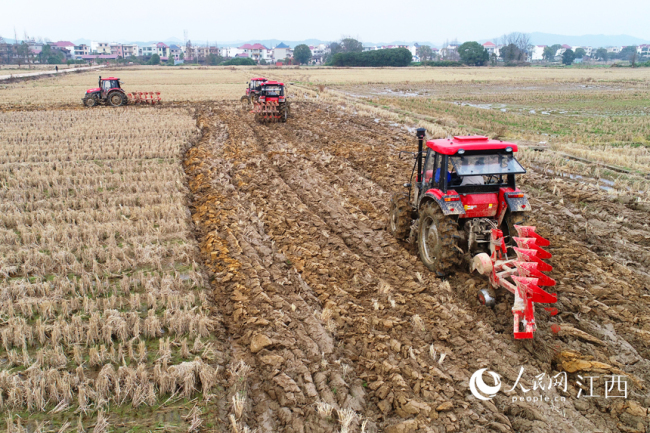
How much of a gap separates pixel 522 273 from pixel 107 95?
96.0 feet

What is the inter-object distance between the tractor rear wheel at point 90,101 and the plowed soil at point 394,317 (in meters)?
21.3

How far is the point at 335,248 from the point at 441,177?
237cm

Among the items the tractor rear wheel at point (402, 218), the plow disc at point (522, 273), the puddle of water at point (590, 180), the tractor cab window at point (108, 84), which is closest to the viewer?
the plow disc at point (522, 273)

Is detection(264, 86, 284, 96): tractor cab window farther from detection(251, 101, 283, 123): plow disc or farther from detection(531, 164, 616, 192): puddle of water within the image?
detection(531, 164, 616, 192): puddle of water

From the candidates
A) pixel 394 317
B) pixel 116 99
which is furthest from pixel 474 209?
pixel 116 99

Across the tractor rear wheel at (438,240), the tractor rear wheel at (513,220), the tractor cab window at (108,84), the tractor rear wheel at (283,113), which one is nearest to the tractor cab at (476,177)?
the tractor rear wheel at (513,220)

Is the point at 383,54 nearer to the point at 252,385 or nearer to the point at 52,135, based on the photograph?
the point at 52,135

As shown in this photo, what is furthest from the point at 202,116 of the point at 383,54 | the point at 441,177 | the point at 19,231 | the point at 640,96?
the point at 383,54

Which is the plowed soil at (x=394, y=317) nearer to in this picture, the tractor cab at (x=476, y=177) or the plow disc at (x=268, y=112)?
the tractor cab at (x=476, y=177)

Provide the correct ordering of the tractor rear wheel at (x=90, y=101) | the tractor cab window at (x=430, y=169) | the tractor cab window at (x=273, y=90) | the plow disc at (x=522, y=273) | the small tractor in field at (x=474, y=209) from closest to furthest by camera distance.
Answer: the plow disc at (x=522, y=273), the small tractor in field at (x=474, y=209), the tractor cab window at (x=430, y=169), the tractor cab window at (x=273, y=90), the tractor rear wheel at (x=90, y=101)

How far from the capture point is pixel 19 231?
8867 mm

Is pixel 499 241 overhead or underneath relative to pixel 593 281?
overhead

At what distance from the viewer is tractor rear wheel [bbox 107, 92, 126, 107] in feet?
94.3

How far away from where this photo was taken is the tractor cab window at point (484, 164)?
6.62 metres
